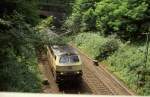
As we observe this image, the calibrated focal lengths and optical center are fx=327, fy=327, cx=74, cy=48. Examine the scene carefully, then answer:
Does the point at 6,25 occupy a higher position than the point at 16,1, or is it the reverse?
the point at 16,1

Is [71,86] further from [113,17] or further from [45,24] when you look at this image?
[45,24]

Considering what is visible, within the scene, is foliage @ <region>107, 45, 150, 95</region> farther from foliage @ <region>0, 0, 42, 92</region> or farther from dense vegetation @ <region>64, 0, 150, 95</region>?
foliage @ <region>0, 0, 42, 92</region>

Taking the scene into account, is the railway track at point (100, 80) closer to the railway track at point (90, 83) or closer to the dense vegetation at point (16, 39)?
the railway track at point (90, 83)

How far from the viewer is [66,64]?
4422 millimetres

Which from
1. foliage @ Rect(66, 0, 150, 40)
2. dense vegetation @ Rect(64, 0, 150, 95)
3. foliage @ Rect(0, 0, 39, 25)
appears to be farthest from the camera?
dense vegetation @ Rect(64, 0, 150, 95)

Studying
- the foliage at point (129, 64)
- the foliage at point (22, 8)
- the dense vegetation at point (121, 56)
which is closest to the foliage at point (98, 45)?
the dense vegetation at point (121, 56)

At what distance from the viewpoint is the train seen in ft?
14.1

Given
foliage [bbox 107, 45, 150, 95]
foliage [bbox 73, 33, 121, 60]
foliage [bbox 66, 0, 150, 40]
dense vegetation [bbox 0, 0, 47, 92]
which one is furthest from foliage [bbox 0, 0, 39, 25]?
foliage [bbox 107, 45, 150, 95]

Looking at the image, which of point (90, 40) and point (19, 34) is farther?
point (90, 40)

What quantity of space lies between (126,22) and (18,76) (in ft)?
9.06

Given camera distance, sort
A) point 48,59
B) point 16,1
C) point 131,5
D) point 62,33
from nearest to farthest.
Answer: point 16,1
point 62,33
point 48,59
point 131,5

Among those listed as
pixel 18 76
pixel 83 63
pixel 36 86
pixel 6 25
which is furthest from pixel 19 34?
pixel 83 63

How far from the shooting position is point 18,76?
278 cm

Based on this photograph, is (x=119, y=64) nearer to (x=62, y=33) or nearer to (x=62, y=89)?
(x=62, y=89)
